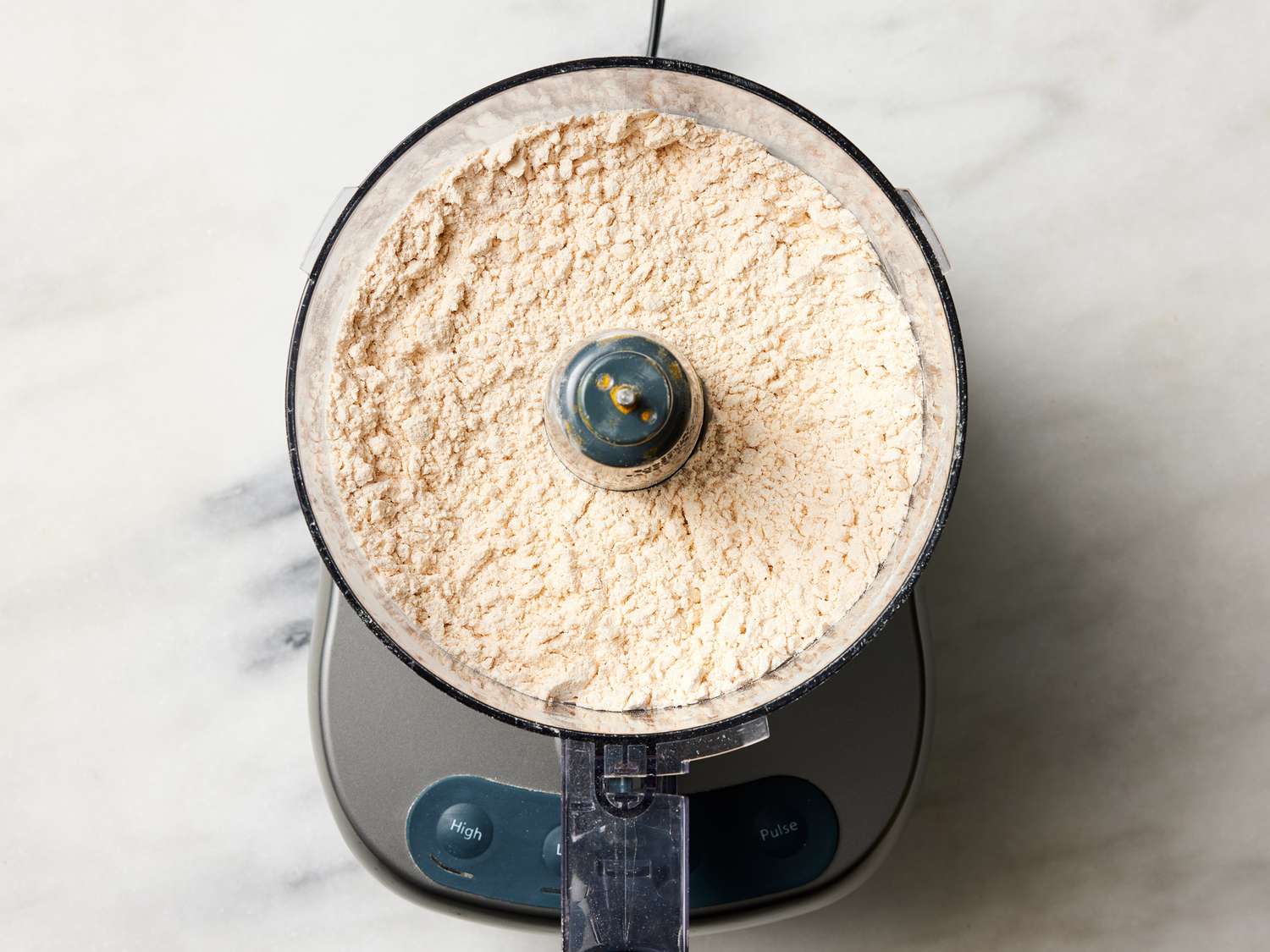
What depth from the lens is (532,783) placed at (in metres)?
0.59

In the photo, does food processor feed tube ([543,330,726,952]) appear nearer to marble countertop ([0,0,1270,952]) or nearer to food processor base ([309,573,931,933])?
food processor base ([309,573,931,933])

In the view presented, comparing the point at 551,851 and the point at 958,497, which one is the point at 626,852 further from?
the point at 958,497

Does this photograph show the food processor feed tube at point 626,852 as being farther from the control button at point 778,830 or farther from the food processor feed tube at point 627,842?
the control button at point 778,830

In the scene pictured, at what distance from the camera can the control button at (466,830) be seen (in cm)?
59

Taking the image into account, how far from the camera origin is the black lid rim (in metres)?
0.43

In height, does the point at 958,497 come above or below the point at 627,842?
above

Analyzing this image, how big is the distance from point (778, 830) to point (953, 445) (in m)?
0.27

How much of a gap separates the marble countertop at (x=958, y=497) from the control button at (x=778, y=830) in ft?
0.45

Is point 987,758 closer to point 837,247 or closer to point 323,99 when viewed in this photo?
point 837,247

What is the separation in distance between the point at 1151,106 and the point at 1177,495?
10.3 inches

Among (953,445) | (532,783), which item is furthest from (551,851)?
(953,445)

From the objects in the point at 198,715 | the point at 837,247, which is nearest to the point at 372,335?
the point at 837,247

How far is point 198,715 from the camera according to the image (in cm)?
69

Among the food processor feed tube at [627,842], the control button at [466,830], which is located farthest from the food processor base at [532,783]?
the food processor feed tube at [627,842]
